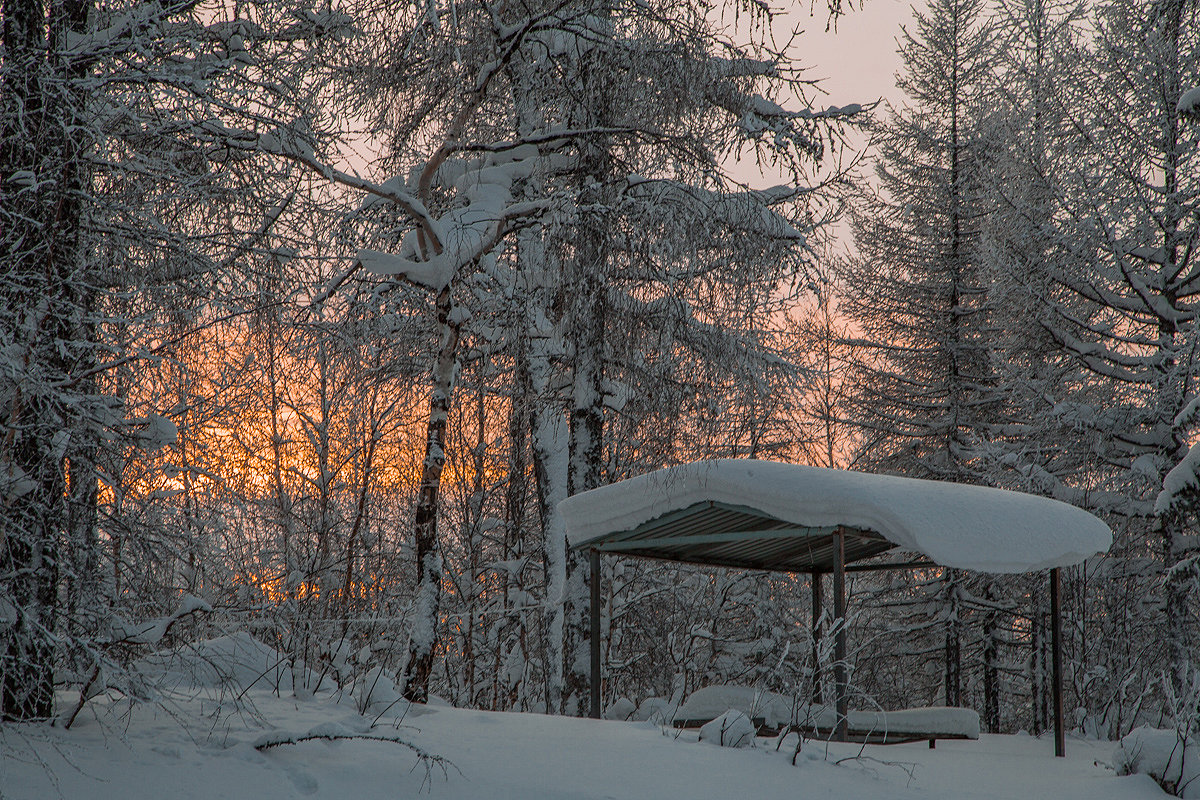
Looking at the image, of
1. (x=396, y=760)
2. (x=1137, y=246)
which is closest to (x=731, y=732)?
(x=396, y=760)

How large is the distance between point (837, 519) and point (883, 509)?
391 millimetres

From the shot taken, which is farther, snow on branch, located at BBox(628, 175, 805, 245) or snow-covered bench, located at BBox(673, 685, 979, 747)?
snow-covered bench, located at BBox(673, 685, 979, 747)

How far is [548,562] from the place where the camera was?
42.0 ft

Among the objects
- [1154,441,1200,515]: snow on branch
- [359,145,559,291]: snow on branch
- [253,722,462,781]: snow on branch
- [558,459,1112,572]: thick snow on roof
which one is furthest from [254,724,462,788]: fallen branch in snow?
[1154,441,1200,515]: snow on branch

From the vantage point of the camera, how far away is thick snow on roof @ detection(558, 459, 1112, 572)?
6.98 metres

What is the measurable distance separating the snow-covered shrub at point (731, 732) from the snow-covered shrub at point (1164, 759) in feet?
8.54

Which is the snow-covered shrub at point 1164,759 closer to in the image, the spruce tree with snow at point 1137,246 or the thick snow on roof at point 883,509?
the thick snow on roof at point 883,509

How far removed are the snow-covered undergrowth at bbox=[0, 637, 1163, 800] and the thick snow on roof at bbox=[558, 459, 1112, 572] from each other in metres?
1.60

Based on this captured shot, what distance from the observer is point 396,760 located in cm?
469

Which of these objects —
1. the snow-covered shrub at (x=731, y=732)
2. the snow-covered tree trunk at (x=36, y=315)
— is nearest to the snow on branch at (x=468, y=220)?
the snow-covered tree trunk at (x=36, y=315)

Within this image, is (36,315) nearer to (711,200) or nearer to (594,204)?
(594,204)

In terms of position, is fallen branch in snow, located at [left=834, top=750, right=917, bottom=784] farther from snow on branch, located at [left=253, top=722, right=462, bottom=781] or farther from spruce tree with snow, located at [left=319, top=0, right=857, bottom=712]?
spruce tree with snow, located at [left=319, top=0, right=857, bottom=712]

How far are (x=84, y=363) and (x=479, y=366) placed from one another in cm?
619

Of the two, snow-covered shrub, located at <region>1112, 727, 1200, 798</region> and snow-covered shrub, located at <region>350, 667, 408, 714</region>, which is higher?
snow-covered shrub, located at <region>350, 667, 408, 714</region>
